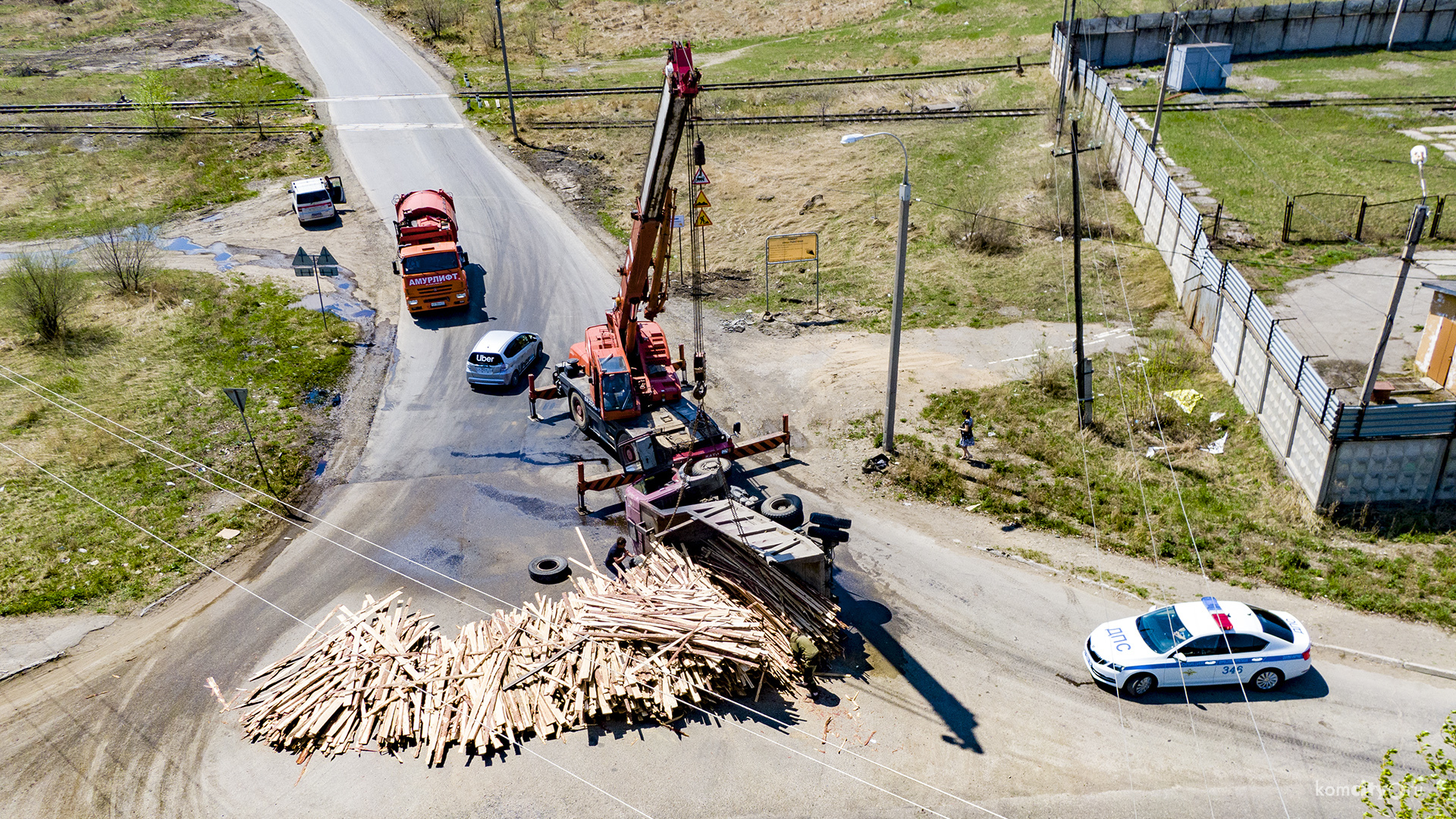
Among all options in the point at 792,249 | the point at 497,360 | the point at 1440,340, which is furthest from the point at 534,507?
the point at 1440,340

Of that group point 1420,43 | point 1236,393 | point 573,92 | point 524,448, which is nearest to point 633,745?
point 524,448

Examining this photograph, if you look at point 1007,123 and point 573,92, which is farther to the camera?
point 573,92

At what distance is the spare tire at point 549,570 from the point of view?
1939 cm

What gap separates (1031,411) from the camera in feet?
84.1

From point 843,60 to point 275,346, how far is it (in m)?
45.4

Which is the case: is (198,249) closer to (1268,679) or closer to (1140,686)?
(1140,686)

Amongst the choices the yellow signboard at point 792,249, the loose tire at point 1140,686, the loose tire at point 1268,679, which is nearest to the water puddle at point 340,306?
the yellow signboard at point 792,249

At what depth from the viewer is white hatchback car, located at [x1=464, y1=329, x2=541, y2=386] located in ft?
90.7

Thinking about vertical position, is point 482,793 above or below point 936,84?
below

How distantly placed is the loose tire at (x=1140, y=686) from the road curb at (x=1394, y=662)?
12.2 ft

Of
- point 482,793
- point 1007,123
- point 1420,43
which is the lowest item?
point 482,793

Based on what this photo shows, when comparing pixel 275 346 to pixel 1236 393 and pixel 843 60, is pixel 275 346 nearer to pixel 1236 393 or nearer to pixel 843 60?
pixel 1236 393

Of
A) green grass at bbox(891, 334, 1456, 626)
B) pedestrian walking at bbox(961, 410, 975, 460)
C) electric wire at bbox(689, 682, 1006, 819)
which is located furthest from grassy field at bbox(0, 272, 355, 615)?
pedestrian walking at bbox(961, 410, 975, 460)

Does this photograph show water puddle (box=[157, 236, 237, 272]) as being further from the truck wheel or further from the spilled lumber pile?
the spilled lumber pile
